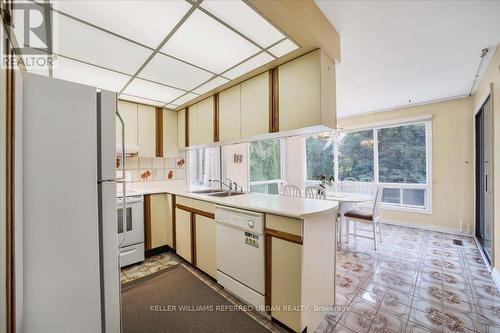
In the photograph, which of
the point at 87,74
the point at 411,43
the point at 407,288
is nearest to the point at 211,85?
the point at 87,74

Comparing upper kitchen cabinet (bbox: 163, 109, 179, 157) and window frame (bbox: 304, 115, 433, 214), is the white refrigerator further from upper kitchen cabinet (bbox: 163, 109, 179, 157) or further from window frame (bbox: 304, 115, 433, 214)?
window frame (bbox: 304, 115, 433, 214)

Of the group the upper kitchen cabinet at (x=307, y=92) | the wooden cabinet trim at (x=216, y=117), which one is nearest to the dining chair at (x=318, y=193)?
the upper kitchen cabinet at (x=307, y=92)

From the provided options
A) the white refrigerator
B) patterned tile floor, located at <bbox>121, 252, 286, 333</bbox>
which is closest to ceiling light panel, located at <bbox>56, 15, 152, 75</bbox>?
the white refrigerator

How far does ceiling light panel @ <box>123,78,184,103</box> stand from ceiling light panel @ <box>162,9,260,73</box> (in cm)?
82

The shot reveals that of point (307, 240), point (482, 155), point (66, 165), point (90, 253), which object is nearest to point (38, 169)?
point (66, 165)

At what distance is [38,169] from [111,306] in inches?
35.4

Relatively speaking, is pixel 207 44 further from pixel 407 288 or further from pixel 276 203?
pixel 407 288

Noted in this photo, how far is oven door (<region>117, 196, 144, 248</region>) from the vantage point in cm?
270

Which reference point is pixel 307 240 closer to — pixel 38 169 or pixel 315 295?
pixel 315 295

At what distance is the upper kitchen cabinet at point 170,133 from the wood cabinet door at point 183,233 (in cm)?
115

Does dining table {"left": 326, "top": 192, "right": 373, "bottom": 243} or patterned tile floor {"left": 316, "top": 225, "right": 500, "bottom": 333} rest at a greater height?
dining table {"left": 326, "top": 192, "right": 373, "bottom": 243}

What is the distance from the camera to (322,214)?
63.6 inches

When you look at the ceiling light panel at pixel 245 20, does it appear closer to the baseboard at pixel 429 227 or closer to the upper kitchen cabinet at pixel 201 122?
the upper kitchen cabinet at pixel 201 122

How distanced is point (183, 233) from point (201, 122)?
63.4 inches
